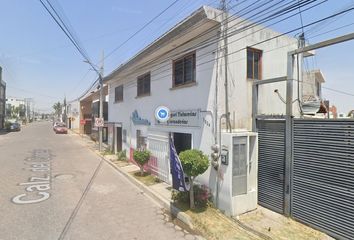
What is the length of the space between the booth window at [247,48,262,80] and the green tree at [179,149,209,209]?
320 cm

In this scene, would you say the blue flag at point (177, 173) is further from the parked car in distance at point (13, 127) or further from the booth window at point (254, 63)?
the parked car in distance at point (13, 127)

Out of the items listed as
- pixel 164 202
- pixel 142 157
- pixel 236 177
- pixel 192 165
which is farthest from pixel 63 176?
pixel 236 177

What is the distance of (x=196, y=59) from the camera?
9.13 metres

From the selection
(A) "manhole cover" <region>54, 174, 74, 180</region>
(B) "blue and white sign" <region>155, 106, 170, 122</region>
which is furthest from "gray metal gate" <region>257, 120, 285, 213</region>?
(A) "manhole cover" <region>54, 174, 74, 180</region>

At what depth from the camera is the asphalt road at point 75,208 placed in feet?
20.8

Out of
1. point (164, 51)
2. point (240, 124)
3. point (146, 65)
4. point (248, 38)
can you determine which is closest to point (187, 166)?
point (240, 124)

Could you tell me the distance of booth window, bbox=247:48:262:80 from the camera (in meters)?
8.86

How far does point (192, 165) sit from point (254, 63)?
161 inches

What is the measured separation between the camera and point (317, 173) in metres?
6.65

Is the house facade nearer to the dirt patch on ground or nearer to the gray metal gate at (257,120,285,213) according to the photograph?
the gray metal gate at (257,120,285,213)

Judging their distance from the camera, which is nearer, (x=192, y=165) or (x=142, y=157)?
(x=192, y=165)

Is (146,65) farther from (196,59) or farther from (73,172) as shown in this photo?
(73,172)

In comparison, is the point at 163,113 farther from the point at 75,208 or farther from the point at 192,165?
the point at 75,208

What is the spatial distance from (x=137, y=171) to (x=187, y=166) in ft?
20.7
